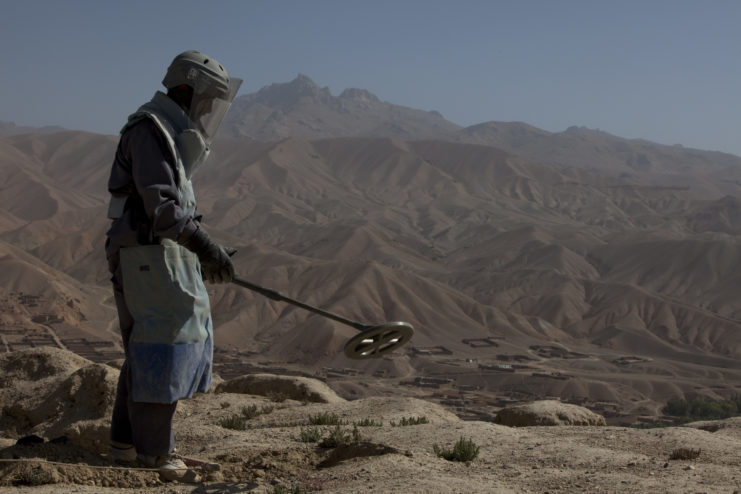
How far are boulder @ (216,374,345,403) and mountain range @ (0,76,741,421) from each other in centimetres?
4189

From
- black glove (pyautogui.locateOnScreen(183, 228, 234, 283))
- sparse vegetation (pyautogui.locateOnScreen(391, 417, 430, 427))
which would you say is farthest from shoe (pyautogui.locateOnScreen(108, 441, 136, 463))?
sparse vegetation (pyautogui.locateOnScreen(391, 417, 430, 427))

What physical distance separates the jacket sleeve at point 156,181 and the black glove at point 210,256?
6 centimetres

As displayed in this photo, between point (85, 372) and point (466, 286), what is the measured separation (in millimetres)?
95874

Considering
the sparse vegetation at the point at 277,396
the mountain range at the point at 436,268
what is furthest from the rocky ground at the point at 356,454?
the mountain range at the point at 436,268

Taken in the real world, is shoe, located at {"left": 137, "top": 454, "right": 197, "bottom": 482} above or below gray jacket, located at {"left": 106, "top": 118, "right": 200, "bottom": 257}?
below

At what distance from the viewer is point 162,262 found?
500 cm

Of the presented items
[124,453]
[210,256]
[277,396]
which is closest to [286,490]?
[124,453]

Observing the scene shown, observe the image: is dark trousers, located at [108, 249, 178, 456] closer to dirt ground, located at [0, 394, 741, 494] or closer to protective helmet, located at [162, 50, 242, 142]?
dirt ground, located at [0, 394, 741, 494]

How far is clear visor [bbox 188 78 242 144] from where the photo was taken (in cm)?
542

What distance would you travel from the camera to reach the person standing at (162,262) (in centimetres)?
500

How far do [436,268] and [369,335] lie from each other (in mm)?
108673

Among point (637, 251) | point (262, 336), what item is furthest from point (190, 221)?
point (637, 251)

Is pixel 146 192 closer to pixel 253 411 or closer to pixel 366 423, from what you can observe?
pixel 366 423

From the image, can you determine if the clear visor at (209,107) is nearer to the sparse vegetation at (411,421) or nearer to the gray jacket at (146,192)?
the gray jacket at (146,192)
